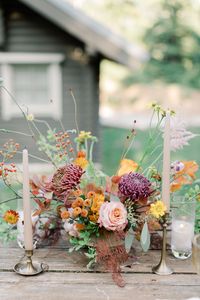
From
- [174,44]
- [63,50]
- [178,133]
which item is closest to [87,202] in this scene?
[178,133]

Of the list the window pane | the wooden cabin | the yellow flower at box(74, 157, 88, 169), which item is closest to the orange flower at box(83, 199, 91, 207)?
the yellow flower at box(74, 157, 88, 169)

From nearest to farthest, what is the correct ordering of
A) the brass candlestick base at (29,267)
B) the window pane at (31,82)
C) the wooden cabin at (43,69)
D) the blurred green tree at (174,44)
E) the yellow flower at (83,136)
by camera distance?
1. the brass candlestick base at (29,267)
2. the yellow flower at (83,136)
3. the wooden cabin at (43,69)
4. the window pane at (31,82)
5. the blurred green tree at (174,44)

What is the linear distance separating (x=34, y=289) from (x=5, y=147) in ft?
1.23

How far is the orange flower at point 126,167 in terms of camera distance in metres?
1.35

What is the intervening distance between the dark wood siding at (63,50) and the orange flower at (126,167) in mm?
→ 4840

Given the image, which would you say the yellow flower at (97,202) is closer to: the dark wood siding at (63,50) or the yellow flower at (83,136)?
the yellow flower at (83,136)

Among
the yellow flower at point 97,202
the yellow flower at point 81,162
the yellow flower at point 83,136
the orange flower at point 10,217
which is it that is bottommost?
the orange flower at point 10,217

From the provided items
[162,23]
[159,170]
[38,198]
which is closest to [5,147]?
[38,198]

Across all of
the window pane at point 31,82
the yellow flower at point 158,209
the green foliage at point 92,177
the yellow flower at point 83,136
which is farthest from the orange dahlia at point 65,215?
the window pane at point 31,82

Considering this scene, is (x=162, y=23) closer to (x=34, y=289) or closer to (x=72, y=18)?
(x=72, y=18)

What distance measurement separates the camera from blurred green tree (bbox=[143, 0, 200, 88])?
52.0ft

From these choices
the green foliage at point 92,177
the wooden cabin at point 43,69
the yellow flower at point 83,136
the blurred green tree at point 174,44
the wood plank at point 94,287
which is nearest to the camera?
the wood plank at point 94,287

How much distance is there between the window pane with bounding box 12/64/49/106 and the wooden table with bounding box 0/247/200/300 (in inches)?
206

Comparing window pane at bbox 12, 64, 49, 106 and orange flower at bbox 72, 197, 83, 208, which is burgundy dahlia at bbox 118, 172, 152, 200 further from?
window pane at bbox 12, 64, 49, 106
